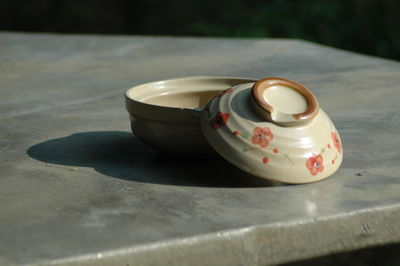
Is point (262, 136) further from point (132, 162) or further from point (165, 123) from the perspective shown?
point (132, 162)

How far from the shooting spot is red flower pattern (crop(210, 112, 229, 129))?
104 centimetres

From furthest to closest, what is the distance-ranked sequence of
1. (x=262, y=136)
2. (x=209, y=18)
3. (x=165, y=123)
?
(x=209, y=18) < (x=165, y=123) < (x=262, y=136)

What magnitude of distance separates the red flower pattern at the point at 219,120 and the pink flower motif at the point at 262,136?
2.0 inches

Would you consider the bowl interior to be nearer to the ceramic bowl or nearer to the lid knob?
the ceramic bowl

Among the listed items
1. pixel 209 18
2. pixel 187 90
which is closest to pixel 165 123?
pixel 187 90

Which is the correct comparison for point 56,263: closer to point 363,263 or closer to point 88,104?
point 88,104

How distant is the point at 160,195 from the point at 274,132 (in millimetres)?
A: 196

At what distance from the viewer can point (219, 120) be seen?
1.05 meters

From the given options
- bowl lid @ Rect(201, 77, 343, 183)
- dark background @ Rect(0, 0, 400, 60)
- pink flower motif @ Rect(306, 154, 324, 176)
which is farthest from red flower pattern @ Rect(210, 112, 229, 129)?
dark background @ Rect(0, 0, 400, 60)

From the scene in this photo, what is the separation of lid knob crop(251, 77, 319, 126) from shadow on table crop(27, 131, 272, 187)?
0.37 feet

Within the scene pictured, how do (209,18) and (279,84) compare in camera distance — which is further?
(209,18)

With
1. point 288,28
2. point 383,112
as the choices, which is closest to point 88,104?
point 383,112

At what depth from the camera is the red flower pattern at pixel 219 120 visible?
1044 mm

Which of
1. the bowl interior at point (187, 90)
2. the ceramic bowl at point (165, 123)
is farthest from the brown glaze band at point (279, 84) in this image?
the bowl interior at point (187, 90)
